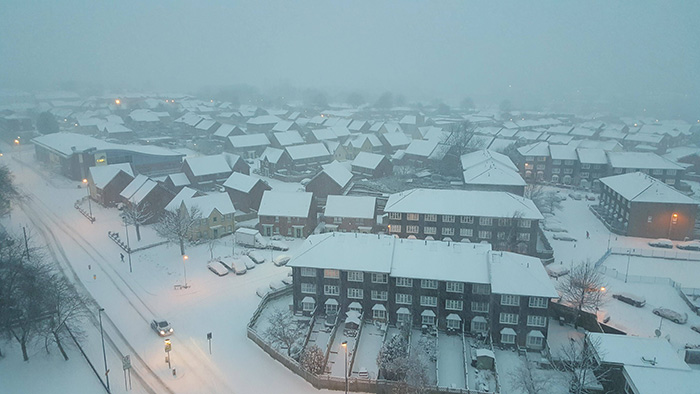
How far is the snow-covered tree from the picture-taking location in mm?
23688

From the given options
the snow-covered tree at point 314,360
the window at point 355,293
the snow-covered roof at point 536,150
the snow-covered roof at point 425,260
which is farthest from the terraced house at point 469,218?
the snow-covered roof at point 536,150

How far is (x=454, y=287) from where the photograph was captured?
2780 cm

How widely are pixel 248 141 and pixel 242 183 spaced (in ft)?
109

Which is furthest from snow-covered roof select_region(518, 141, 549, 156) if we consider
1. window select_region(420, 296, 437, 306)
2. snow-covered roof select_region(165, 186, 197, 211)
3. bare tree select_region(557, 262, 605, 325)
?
snow-covered roof select_region(165, 186, 197, 211)

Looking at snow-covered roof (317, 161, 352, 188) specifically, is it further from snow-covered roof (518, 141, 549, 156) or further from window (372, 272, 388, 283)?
snow-covered roof (518, 141, 549, 156)

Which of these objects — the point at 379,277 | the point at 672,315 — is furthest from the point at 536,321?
the point at 672,315

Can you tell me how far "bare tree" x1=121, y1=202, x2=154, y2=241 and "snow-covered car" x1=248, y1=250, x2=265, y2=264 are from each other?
1136 centimetres

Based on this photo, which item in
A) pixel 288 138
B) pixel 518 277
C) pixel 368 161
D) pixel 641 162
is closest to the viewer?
pixel 518 277

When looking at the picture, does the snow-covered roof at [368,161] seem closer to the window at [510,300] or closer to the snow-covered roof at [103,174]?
the snow-covered roof at [103,174]

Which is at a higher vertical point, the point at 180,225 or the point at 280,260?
the point at 180,225

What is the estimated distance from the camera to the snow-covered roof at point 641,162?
2277 inches

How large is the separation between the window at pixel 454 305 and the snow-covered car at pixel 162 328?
16.7m

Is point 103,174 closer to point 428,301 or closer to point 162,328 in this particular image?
point 162,328

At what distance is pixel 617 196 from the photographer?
153 ft
